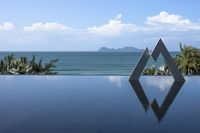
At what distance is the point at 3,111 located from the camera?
8.06 metres

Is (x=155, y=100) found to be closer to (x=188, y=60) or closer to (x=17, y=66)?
(x=17, y=66)

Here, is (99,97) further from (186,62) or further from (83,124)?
(186,62)

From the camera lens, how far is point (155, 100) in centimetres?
943

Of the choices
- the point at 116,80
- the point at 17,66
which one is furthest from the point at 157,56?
the point at 17,66

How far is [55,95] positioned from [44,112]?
2.75 m

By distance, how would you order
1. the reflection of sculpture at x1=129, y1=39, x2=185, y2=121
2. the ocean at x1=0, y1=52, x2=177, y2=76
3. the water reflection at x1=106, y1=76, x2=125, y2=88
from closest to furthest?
the reflection of sculpture at x1=129, y1=39, x2=185, y2=121, the water reflection at x1=106, y1=76, x2=125, y2=88, the ocean at x1=0, y1=52, x2=177, y2=76

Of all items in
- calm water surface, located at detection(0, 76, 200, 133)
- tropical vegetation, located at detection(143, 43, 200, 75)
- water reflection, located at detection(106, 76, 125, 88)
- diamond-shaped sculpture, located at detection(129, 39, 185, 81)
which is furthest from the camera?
tropical vegetation, located at detection(143, 43, 200, 75)

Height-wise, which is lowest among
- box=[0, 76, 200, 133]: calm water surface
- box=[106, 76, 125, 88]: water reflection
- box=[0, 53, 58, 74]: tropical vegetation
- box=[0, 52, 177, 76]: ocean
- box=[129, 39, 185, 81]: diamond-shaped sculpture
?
box=[0, 52, 177, 76]: ocean

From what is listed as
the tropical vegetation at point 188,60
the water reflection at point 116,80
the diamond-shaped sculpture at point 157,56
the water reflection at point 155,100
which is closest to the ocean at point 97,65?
the tropical vegetation at point 188,60

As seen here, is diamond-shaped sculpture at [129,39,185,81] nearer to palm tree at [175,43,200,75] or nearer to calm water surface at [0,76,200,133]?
calm water surface at [0,76,200,133]

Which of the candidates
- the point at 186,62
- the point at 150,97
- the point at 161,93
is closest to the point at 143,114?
the point at 150,97

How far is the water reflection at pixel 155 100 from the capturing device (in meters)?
7.94

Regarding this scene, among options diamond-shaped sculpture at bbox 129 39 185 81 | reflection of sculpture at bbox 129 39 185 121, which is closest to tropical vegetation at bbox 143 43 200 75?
reflection of sculpture at bbox 129 39 185 121

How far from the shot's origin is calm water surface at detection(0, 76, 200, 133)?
6.38m
